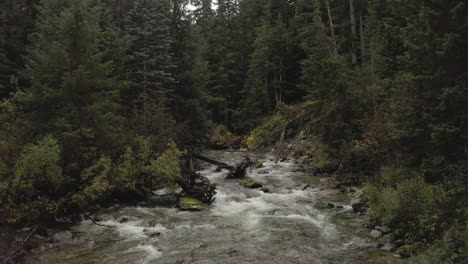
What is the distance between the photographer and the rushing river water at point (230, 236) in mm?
9641

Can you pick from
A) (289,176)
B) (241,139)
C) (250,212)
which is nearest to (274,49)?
(241,139)

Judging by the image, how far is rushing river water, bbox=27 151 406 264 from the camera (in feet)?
31.6

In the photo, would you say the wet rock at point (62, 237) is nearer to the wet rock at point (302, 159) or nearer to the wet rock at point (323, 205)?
the wet rock at point (323, 205)

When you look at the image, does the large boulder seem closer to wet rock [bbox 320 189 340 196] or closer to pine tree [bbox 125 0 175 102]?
wet rock [bbox 320 189 340 196]

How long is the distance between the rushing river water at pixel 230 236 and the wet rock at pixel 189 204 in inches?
14.0

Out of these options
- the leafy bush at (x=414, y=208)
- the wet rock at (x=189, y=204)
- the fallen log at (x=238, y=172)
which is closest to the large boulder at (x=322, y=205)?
the leafy bush at (x=414, y=208)

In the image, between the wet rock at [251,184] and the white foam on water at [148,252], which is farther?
the wet rock at [251,184]

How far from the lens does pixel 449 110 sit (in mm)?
10281

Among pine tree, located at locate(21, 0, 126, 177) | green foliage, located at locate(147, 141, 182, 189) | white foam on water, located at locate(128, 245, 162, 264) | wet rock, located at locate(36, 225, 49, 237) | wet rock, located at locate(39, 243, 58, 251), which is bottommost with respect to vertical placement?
white foam on water, located at locate(128, 245, 162, 264)

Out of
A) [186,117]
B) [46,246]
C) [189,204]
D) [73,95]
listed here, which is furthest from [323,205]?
[186,117]

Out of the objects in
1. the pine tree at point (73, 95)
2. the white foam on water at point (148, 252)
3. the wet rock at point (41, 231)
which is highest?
the pine tree at point (73, 95)

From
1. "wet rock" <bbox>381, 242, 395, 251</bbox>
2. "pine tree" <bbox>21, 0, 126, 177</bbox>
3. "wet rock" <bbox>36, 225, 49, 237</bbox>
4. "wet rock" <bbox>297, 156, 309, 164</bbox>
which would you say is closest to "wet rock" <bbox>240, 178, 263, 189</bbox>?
"pine tree" <bbox>21, 0, 126, 177</bbox>

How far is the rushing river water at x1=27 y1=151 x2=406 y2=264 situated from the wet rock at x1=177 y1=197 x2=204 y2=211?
0.35 metres

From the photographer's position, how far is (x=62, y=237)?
36.4 ft
